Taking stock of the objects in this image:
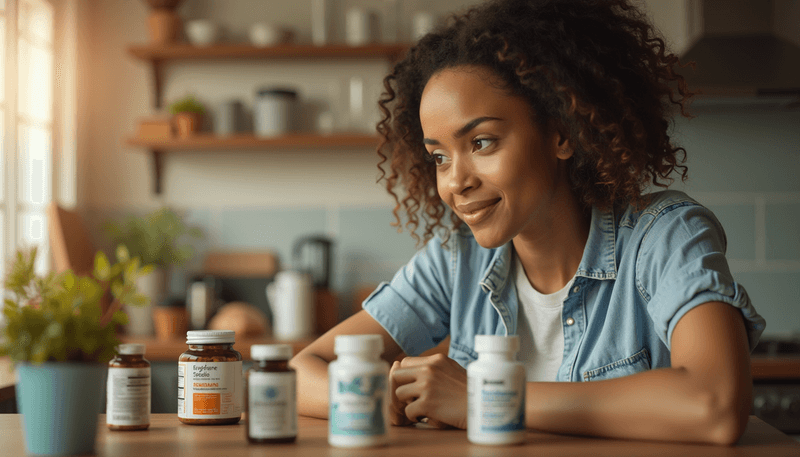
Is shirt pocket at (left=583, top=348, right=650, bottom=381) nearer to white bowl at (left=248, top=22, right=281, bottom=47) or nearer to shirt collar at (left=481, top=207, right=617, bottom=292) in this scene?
shirt collar at (left=481, top=207, right=617, bottom=292)

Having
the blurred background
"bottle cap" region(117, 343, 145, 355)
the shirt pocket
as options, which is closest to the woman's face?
the shirt pocket

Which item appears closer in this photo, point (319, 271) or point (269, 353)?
point (269, 353)

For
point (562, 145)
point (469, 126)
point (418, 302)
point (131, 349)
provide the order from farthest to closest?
point (418, 302) → point (562, 145) → point (469, 126) → point (131, 349)

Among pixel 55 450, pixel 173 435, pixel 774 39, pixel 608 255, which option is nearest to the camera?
pixel 55 450

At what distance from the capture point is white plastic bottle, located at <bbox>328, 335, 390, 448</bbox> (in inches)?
29.7

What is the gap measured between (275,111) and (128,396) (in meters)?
2.05

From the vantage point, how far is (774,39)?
260 cm

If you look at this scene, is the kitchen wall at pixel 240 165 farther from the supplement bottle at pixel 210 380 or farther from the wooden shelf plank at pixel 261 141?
the supplement bottle at pixel 210 380

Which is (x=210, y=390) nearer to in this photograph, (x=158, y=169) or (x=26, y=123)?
(x=26, y=123)

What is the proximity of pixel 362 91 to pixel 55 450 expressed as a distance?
2.37 m

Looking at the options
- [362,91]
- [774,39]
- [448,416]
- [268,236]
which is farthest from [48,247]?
[774,39]

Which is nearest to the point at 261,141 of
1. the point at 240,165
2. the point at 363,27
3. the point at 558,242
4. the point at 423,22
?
the point at 240,165

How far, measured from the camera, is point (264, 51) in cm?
288

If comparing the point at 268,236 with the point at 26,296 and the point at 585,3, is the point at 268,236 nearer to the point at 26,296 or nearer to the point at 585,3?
the point at 585,3
